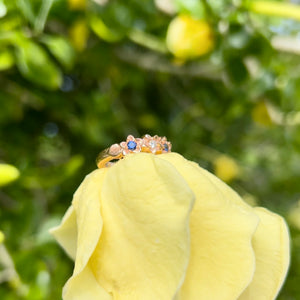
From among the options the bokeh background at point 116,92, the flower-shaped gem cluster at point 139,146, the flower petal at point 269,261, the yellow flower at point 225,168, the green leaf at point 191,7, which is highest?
the green leaf at point 191,7

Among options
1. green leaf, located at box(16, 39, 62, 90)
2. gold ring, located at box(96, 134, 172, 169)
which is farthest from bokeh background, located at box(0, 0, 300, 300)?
gold ring, located at box(96, 134, 172, 169)

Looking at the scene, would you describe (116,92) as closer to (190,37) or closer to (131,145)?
(190,37)

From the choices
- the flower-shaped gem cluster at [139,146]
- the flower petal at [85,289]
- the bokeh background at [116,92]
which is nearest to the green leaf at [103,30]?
the bokeh background at [116,92]

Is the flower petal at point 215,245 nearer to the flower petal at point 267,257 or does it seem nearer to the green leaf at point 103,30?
the flower petal at point 267,257

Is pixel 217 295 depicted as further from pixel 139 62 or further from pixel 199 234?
pixel 139 62

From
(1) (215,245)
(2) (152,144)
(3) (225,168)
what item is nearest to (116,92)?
(3) (225,168)

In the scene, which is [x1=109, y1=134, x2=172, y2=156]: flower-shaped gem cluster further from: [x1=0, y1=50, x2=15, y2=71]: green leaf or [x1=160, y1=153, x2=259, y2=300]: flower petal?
[x1=0, y1=50, x2=15, y2=71]: green leaf
